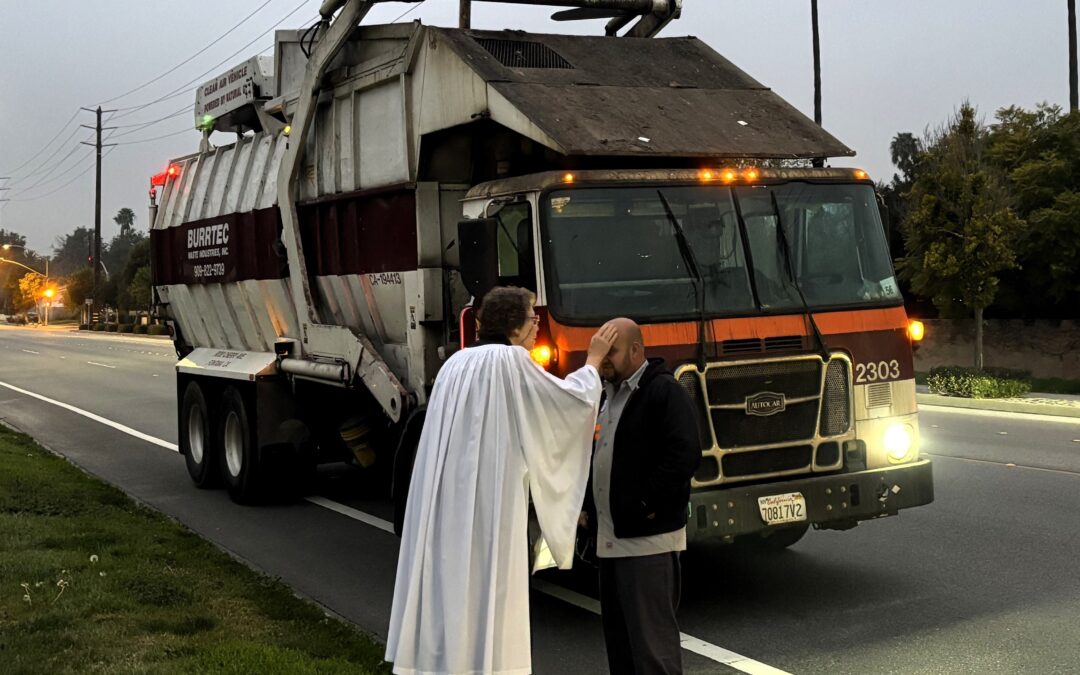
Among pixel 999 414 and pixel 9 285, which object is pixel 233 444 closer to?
pixel 999 414

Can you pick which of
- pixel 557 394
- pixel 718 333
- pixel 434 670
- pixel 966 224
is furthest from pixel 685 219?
pixel 966 224

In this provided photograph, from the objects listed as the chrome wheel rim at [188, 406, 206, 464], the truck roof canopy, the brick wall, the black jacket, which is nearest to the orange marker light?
the truck roof canopy

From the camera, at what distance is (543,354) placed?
647cm

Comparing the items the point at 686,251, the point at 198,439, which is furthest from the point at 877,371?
the point at 198,439

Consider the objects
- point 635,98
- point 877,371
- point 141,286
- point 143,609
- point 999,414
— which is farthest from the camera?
point 141,286

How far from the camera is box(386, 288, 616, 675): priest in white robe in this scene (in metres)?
4.43

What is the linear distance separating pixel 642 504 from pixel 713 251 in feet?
8.93

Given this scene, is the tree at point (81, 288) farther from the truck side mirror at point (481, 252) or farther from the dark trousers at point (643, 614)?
the dark trousers at point (643, 614)

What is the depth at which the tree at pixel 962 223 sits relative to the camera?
2209cm

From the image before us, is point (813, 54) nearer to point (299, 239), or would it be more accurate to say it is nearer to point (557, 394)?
point (299, 239)

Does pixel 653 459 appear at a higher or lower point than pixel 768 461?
A: higher

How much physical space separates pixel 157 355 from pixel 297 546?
106ft

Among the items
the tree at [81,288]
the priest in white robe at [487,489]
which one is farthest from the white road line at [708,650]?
the tree at [81,288]

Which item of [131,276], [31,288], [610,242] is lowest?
[610,242]
